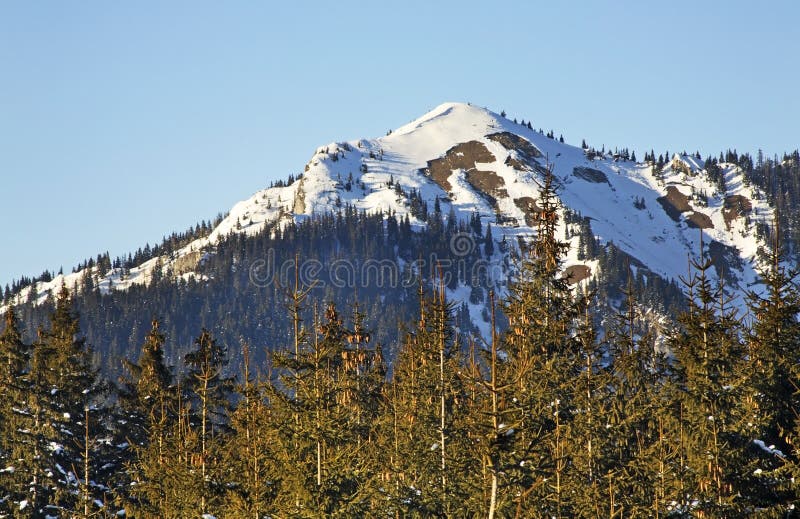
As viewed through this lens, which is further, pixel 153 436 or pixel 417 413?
pixel 153 436

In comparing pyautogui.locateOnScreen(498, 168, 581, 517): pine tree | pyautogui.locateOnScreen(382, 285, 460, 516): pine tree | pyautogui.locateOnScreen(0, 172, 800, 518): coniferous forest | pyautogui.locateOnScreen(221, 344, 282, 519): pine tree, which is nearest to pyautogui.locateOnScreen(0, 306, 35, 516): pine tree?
pyautogui.locateOnScreen(0, 172, 800, 518): coniferous forest

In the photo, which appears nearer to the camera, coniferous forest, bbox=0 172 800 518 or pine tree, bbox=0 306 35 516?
coniferous forest, bbox=0 172 800 518

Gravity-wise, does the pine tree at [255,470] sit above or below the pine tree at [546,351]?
below

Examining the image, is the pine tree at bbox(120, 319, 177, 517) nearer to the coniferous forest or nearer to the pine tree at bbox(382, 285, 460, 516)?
the coniferous forest

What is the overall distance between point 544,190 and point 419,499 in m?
12.3

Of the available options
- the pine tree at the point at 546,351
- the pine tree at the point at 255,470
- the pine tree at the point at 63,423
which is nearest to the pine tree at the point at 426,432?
the pine tree at the point at 546,351

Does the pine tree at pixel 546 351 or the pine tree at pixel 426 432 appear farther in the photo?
the pine tree at pixel 426 432

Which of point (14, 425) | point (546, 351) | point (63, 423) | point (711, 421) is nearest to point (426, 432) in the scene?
point (546, 351)

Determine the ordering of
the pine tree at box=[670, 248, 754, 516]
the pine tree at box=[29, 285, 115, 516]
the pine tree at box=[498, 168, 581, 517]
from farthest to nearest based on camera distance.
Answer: the pine tree at box=[29, 285, 115, 516] → the pine tree at box=[670, 248, 754, 516] → the pine tree at box=[498, 168, 581, 517]

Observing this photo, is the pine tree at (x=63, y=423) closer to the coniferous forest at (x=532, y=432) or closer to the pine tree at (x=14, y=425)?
the pine tree at (x=14, y=425)

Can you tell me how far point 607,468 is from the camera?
31.8 meters

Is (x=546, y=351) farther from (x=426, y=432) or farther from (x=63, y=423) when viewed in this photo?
(x=63, y=423)

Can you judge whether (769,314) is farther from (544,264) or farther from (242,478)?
(242,478)

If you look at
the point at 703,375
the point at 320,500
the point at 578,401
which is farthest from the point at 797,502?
the point at 320,500
